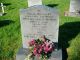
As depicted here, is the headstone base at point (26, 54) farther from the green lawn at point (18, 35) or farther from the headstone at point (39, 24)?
the green lawn at point (18, 35)

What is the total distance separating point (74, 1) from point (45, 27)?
4514mm

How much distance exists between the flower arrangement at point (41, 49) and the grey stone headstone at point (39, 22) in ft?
1.09

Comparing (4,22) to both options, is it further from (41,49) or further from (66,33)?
(41,49)

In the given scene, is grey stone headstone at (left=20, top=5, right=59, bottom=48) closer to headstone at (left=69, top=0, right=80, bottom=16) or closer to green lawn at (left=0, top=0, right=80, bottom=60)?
green lawn at (left=0, top=0, right=80, bottom=60)

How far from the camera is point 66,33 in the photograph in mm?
9523

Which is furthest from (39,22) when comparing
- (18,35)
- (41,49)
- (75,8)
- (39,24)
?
(75,8)

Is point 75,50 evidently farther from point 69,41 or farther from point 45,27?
point 45,27

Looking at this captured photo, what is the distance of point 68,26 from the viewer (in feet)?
33.7

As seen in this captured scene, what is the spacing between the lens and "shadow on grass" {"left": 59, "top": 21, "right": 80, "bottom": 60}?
8.41 metres

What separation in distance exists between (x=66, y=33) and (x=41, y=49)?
2.55m

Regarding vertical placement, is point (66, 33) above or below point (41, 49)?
below

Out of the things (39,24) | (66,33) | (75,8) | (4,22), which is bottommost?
(66,33)

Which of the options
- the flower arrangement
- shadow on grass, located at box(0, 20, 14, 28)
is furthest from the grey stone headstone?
shadow on grass, located at box(0, 20, 14, 28)

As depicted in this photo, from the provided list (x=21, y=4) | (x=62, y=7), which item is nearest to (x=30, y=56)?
(x=62, y=7)
